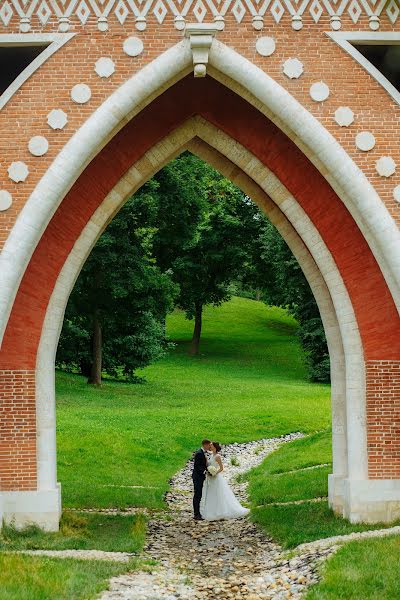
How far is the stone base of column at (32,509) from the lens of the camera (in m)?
13.8

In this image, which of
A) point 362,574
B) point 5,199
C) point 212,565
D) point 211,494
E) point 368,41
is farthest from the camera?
point 211,494

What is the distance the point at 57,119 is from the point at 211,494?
7.33m

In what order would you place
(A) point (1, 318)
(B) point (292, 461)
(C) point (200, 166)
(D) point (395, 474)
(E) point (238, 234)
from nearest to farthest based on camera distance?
(A) point (1, 318) → (D) point (395, 474) → (B) point (292, 461) → (C) point (200, 166) → (E) point (238, 234)

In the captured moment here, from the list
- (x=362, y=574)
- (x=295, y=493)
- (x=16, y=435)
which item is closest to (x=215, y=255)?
(x=295, y=493)

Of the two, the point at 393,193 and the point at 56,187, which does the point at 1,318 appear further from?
the point at 393,193

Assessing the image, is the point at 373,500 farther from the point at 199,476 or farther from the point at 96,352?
the point at 96,352

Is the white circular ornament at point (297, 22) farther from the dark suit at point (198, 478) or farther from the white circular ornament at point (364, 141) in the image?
the dark suit at point (198, 478)

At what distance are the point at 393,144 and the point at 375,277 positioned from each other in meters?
2.06

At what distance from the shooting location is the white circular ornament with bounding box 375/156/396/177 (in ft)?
43.9

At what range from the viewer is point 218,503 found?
55.1 feet

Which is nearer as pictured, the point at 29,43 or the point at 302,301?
the point at 29,43

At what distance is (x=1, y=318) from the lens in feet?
42.4

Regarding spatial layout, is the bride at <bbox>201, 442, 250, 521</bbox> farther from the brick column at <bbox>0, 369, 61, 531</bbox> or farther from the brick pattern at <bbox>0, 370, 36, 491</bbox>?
the brick pattern at <bbox>0, 370, 36, 491</bbox>

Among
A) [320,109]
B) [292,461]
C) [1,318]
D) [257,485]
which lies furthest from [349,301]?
[292,461]
